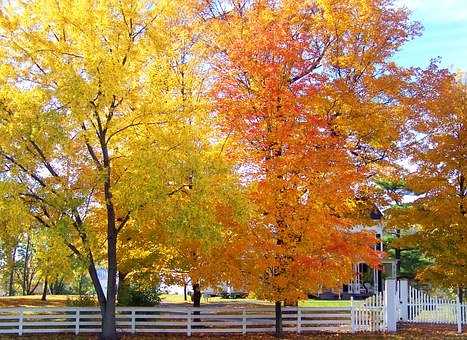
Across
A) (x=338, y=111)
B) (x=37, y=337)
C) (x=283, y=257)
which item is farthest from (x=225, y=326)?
(x=338, y=111)

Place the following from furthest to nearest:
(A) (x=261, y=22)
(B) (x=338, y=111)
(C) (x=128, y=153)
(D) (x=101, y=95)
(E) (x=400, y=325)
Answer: (E) (x=400, y=325) → (B) (x=338, y=111) → (A) (x=261, y=22) → (C) (x=128, y=153) → (D) (x=101, y=95)

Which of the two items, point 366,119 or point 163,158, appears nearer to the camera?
point 163,158

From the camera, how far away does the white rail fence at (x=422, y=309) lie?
79.6ft

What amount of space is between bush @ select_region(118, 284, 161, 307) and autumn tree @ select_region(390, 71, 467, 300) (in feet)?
36.4

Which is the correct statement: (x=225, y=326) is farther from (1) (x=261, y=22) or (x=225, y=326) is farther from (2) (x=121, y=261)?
(1) (x=261, y=22)

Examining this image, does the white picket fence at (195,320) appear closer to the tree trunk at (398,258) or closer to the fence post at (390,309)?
the fence post at (390,309)

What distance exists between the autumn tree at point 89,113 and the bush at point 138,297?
20.7ft

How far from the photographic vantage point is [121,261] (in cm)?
2136

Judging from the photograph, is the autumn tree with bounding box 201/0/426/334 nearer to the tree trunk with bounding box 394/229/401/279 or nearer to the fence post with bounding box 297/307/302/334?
the fence post with bounding box 297/307/302/334

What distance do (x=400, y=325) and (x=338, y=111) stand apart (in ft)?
29.1

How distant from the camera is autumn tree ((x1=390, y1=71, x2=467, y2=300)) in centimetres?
2319

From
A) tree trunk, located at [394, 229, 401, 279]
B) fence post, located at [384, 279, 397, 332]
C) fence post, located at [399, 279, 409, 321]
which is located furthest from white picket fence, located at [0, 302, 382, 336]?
tree trunk, located at [394, 229, 401, 279]

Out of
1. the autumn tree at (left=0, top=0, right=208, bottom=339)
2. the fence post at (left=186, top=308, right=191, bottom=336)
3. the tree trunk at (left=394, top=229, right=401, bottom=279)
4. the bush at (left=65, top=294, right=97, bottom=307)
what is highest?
the autumn tree at (left=0, top=0, right=208, bottom=339)

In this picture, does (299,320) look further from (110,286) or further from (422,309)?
(110,286)
